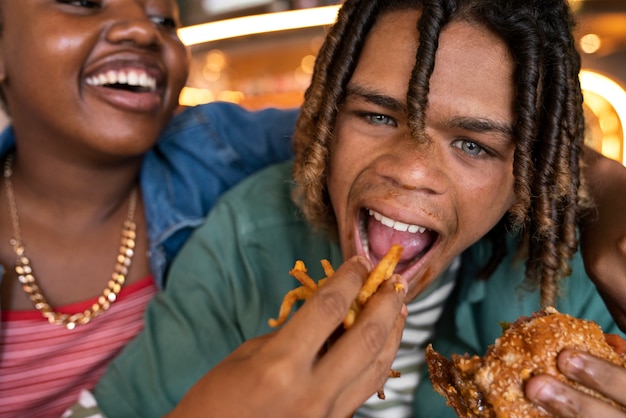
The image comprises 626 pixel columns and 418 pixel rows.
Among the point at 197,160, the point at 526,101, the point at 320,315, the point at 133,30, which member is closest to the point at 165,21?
the point at 133,30

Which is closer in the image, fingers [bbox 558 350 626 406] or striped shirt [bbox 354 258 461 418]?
fingers [bbox 558 350 626 406]

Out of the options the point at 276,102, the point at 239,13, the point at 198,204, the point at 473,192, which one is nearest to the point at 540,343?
the point at 473,192

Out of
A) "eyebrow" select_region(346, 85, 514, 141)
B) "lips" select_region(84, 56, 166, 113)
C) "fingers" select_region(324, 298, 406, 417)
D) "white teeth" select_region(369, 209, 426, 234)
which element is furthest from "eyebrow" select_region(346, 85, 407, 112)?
"lips" select_region(84, 56, 166, 113)

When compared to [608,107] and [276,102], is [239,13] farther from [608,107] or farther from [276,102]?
[608,107]

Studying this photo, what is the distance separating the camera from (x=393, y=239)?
3.87ft

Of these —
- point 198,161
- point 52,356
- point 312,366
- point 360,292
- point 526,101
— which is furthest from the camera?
point 198,161

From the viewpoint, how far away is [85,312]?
5.03 ft

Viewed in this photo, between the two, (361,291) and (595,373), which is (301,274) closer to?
Answer: (361,291)

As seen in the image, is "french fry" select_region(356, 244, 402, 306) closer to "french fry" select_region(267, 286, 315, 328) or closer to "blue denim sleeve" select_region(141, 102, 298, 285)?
"french fry" select_region(267, 286, 315, 328)

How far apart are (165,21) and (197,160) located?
0.41m

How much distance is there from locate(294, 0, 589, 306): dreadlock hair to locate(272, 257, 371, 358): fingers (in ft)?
1.31

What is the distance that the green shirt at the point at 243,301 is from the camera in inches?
51.4

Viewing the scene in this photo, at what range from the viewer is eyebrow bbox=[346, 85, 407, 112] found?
3.54 ft

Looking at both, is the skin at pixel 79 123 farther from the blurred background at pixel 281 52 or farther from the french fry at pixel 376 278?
the french fry at pixel 376 278
